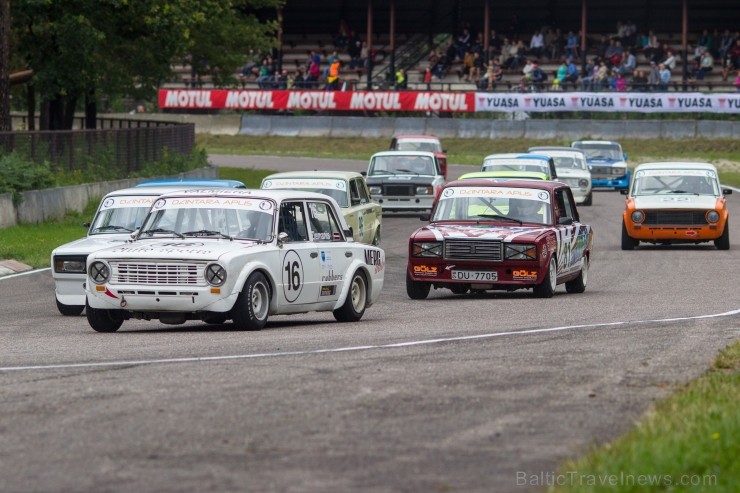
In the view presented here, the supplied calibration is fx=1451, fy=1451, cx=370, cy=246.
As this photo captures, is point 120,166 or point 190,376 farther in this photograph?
point 120,166

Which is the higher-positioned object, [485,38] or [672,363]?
[485,38]

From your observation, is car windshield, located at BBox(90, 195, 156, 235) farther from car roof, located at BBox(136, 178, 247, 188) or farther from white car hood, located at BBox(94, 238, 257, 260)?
white car hood, located at BBox(94, 238, 257, 260)

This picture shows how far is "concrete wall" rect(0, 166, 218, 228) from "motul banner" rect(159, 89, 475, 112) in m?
28.8

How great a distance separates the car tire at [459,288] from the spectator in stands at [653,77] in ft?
132

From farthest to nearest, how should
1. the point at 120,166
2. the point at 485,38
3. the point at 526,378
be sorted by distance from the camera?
1. the point at 485,38
2. the point at 120,166
3. the point at 526,378

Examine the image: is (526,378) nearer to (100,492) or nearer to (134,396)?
(134,396)

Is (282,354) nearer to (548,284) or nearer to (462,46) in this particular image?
(548,284)

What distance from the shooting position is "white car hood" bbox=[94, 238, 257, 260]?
1334 centimetres

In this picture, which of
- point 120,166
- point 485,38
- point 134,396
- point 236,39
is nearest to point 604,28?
point 485,38

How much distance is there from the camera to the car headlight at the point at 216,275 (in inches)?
520

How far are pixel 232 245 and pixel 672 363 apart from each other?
15.6 ft

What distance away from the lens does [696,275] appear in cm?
2172

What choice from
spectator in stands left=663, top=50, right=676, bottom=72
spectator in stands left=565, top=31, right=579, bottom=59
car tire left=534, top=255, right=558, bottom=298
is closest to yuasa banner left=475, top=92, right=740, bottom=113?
spectator in stands left=663, top=50, right=676, bottom=72

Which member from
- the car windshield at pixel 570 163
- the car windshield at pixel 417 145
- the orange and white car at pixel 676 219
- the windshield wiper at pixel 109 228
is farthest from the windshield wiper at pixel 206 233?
the car windshield at pixel 417 145
